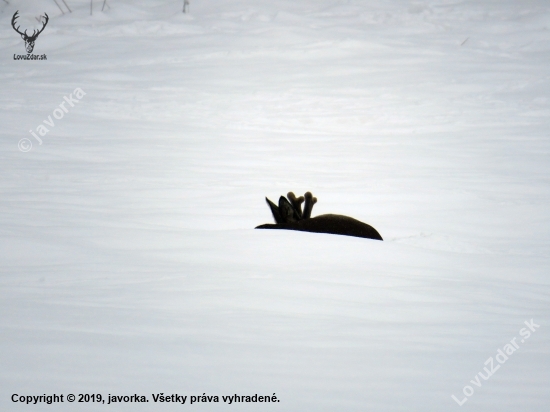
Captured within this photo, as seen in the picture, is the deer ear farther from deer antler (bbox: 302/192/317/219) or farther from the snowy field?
the snowy field

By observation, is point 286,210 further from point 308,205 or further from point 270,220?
point 270,220

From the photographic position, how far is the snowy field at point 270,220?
1.76 metres

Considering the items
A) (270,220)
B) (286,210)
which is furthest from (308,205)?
(270,220)

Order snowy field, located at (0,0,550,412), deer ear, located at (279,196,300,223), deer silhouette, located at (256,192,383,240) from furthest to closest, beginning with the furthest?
deer ear, located at (279,196,300,223) → deer silhouette, located at (256,192,383,240) → snowy field, located at (0,0,550,412)

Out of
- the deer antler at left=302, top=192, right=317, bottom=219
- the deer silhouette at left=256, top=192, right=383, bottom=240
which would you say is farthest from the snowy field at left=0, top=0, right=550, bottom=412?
the deer antler at left=302, top=192, right=317, bottom=219

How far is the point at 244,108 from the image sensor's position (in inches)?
301

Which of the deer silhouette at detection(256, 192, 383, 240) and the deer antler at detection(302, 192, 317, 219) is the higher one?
the deer antler at detection(302, 192, 317, 219)

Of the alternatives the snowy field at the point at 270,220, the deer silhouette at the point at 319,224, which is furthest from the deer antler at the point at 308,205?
the snowy field at the point at 270,220

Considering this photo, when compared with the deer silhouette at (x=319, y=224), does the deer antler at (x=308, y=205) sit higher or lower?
higher

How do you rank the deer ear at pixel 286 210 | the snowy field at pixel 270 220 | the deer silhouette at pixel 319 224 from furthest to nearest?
1. the deer ear at pixel 286 210
2. the deer silhouette at pixel 319 224
3. the snowy field at pixel 270 220

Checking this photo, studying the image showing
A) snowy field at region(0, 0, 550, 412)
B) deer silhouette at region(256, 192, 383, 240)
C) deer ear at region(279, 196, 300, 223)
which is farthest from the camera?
deer ear at region(279, 196, 300, 223)

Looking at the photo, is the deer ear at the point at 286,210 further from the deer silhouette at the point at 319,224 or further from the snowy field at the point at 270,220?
the snowy field at the point at 270,220

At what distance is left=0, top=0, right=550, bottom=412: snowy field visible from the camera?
5.76ft

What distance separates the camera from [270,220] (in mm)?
3947
